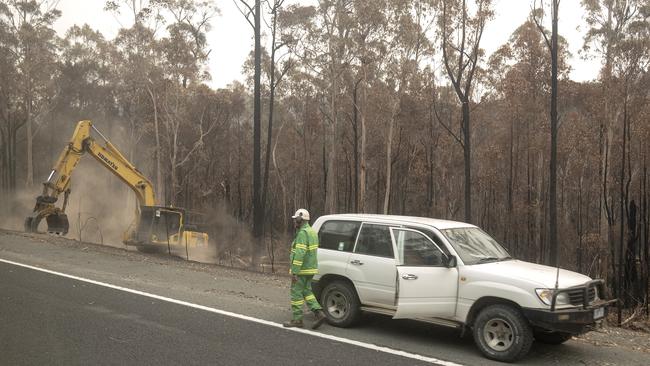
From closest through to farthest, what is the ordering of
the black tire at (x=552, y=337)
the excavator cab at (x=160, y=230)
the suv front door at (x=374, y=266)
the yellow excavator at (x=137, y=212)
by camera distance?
1. the black tire at (x=552, y=337)
2. the suv front door at (x=374, y=266)
3. the yellow excavator at (x=137, y=212)
4. the excavator cab at (x=160, y=230)

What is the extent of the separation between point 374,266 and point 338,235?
35.7 inches

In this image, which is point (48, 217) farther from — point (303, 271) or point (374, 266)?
point (374, 266)

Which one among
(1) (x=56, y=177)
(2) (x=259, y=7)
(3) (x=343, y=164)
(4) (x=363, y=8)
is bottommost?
(1) (x=56, y=177)

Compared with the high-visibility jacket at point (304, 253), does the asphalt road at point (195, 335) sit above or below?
below

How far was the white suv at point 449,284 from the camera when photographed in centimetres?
650

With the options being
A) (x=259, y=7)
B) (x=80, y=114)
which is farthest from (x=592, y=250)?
(x=80, y=114)

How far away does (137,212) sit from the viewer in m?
21.8

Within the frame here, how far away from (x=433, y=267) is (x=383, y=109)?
32.0 metres

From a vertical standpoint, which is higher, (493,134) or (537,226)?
(493,134)

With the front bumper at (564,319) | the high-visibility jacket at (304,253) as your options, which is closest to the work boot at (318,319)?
the high-visibility jacket at (304,253)

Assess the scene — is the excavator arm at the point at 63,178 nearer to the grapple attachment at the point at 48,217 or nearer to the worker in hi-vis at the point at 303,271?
the grapple attachment at the point at 48,217

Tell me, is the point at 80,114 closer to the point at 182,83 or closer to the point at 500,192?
the point at 182,83

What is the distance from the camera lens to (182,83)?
44.0m

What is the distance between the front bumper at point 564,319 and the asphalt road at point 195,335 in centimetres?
50
